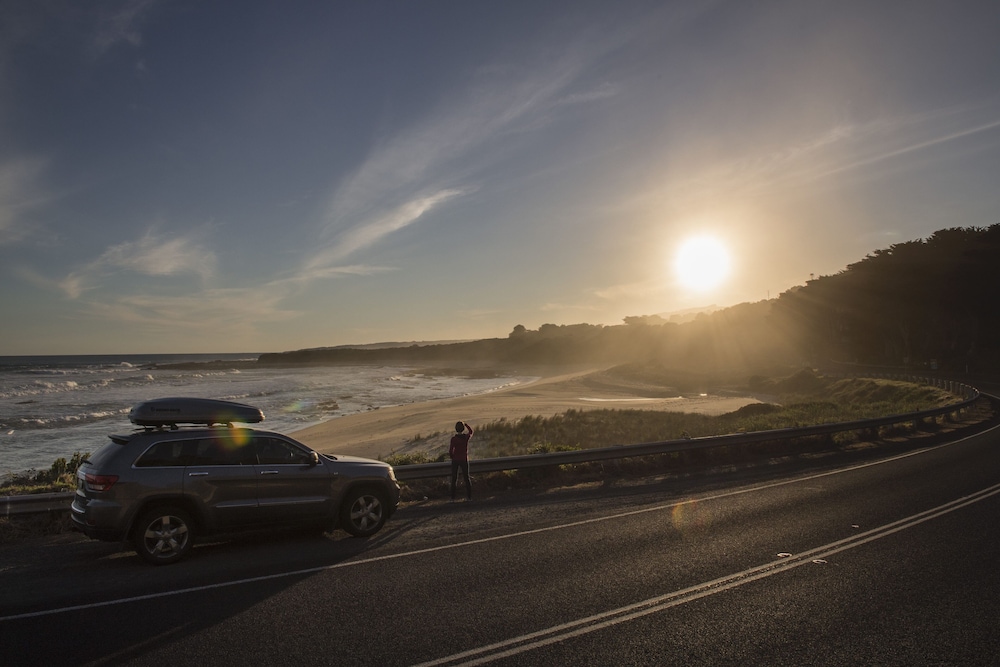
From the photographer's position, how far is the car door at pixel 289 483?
345 inches

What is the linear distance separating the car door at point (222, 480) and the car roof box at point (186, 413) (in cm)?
36

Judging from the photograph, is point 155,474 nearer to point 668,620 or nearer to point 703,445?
point 668,620

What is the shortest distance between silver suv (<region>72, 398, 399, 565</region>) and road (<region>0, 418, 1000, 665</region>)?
447 mm

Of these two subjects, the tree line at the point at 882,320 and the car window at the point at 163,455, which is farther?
the tree line at the point at 882,320

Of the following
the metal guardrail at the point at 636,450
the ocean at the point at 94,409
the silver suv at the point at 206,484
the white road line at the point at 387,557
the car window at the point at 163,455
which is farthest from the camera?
the ocean at the point at 94,409

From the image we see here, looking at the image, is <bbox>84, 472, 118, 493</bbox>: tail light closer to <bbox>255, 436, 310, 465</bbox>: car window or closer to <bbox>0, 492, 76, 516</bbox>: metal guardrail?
<bbox>255, 436, 310, 465</bbox>: car window

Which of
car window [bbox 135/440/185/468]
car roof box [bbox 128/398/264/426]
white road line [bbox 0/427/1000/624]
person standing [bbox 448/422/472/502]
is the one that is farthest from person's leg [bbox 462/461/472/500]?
car window [bbox 135/440/185/468]

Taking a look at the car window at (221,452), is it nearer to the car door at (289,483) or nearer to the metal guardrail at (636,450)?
the car door at (289,483)

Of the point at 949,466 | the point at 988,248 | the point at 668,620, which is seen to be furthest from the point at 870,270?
the point at 668,620

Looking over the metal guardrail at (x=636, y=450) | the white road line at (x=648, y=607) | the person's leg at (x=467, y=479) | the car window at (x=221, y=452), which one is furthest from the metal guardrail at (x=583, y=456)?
the white road line at (x=648, y=607)

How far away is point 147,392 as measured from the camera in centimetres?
Result: 5753

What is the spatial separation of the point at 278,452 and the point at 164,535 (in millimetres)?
1812

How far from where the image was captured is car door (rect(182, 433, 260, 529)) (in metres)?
8.27

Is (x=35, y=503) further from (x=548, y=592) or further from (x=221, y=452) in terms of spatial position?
(x=548, y=592)
